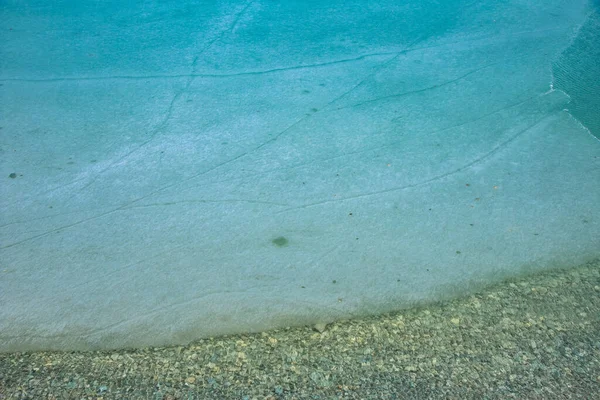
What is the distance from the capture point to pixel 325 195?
3141 millimetres

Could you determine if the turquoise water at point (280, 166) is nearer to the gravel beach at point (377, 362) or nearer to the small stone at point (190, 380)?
the gravel beach at point (377, 362)

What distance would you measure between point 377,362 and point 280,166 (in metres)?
1.55

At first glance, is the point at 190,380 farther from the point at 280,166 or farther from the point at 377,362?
the point at 280,166

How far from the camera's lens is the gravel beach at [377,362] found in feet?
6.81

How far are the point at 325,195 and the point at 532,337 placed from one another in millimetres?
1346

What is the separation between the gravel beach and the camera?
208 centimetres

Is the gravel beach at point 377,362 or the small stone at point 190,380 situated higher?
the small stone at point 190,380

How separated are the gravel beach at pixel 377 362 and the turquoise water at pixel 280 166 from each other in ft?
0.36

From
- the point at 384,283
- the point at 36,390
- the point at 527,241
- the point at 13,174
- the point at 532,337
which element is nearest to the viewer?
the point at 36,390

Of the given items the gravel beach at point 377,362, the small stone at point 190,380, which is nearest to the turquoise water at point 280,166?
the gravel beach at point 377,362

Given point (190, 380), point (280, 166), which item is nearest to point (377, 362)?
point (190, 380)

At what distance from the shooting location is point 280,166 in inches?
133

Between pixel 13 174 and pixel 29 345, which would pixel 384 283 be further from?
pixel 13 174

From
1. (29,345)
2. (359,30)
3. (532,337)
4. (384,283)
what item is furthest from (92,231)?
(359,30)
